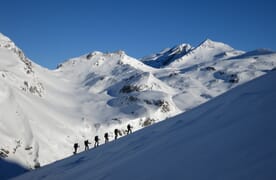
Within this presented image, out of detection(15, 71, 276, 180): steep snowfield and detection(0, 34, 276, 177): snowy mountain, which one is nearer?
detection(15, 71, 276, 180): steep snowfield

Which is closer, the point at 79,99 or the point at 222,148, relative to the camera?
the point at 222,148

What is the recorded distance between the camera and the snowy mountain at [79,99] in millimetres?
54094

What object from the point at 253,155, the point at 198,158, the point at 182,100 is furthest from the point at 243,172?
the point at 182,100

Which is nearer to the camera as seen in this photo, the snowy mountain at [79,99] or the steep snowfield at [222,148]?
the steep snowfield at [222,148]

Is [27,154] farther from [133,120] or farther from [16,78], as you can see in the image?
[16,78]

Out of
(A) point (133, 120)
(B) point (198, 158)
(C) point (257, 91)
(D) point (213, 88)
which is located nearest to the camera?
(B) point (198, 158)

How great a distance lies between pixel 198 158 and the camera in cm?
880

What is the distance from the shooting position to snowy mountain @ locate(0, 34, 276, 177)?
54094 mm

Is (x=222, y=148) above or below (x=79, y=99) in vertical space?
below

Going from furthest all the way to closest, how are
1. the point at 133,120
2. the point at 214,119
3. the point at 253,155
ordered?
the point at 133,120
the point at 214,119
the point at 253,155

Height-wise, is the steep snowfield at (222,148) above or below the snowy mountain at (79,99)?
below

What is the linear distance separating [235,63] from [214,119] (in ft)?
574

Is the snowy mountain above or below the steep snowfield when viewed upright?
above

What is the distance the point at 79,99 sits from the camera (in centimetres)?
9750
